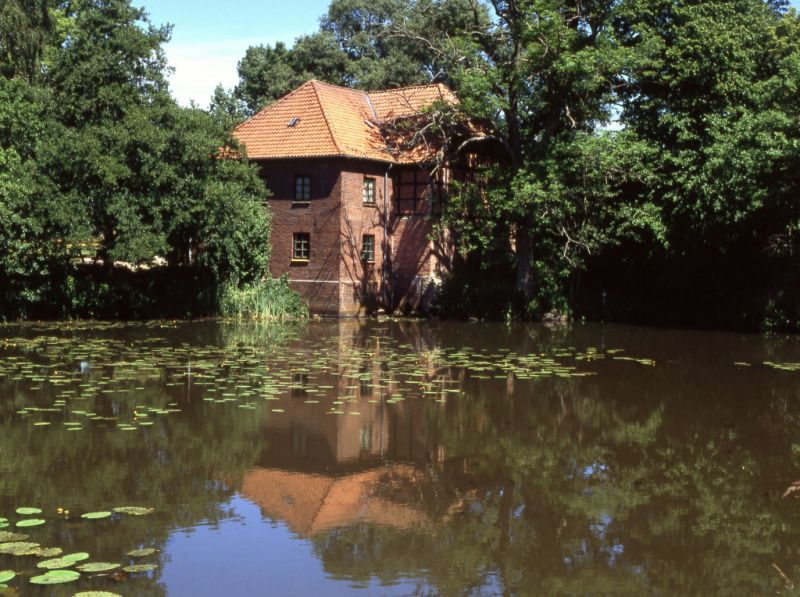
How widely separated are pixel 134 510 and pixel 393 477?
8.79ft

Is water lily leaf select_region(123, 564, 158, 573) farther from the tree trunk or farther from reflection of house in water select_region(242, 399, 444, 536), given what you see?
the tree trunk

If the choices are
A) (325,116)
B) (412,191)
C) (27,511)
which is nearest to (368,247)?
(412,191)

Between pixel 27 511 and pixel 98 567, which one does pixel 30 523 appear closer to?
pixel 27 511

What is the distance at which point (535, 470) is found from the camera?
31.8ft

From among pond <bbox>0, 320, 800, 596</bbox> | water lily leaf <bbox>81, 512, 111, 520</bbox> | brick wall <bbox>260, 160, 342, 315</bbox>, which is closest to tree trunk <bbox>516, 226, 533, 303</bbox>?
brick wall <bbox>260, 160, 342, 315</bbox>

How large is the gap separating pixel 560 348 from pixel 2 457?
1488cm

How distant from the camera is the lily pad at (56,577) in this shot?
599 centimetres

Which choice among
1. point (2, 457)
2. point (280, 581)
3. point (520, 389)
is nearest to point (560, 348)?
point (520, 389)

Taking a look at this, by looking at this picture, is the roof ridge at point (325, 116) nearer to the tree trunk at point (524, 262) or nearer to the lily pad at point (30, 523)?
the tree trunk at point (524, 262)

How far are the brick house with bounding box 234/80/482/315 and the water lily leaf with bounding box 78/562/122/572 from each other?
28495mm

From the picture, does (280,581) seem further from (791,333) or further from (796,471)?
(791,333)

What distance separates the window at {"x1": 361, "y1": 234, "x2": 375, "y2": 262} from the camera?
36.2 m

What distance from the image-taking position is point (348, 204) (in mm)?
35500

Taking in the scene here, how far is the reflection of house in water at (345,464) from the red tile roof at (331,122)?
22.3 meters
